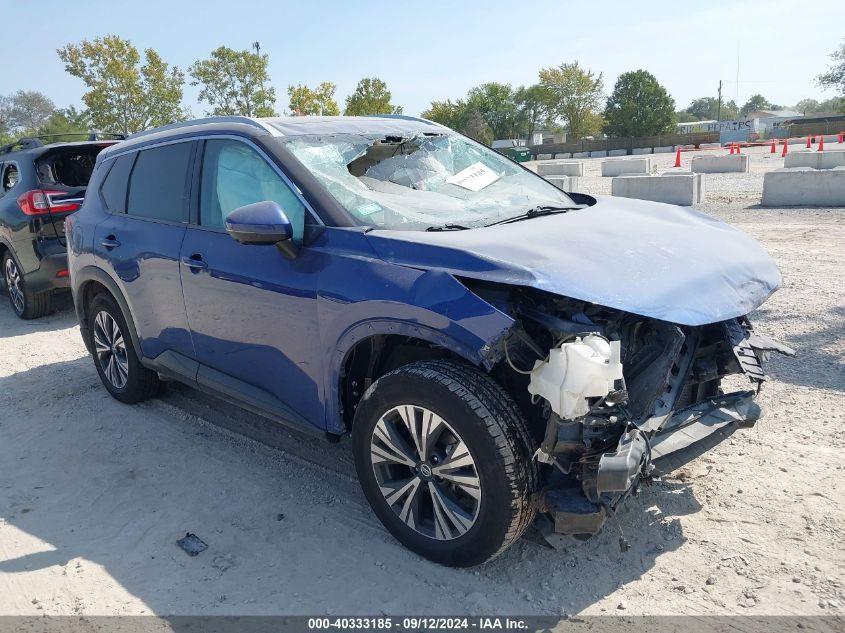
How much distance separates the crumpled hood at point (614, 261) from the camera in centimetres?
279

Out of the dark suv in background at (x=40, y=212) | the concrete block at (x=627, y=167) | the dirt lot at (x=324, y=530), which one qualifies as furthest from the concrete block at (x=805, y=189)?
the dark suv in background at (x=40, y=212)

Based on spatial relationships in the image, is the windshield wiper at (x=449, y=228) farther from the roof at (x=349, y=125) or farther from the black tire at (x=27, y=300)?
the black tire at (x=27, y=300)

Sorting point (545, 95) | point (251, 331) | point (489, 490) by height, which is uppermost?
point (545, 95)

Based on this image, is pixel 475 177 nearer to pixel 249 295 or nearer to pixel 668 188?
pixel 249 295

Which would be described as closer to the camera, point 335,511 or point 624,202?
point 335,511

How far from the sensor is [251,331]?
12.2ft

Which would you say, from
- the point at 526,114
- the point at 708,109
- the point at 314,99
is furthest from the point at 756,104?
the point at 314,99

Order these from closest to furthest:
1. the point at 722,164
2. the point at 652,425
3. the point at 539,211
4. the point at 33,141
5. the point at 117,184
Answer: the point at 652,425 → the point at 539,211 → the point at 117,184 → the point at 33,141 → the point at 722,164

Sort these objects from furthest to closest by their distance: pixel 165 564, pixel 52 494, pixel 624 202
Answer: pixel 624 202, pixel 52 494, pixel 165 564

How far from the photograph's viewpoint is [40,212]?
25.2ft

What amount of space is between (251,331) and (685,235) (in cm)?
237

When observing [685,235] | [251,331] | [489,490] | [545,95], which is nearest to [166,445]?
→ [251,331]

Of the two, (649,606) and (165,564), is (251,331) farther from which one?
(649,606)

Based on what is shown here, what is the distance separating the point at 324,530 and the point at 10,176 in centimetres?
713
